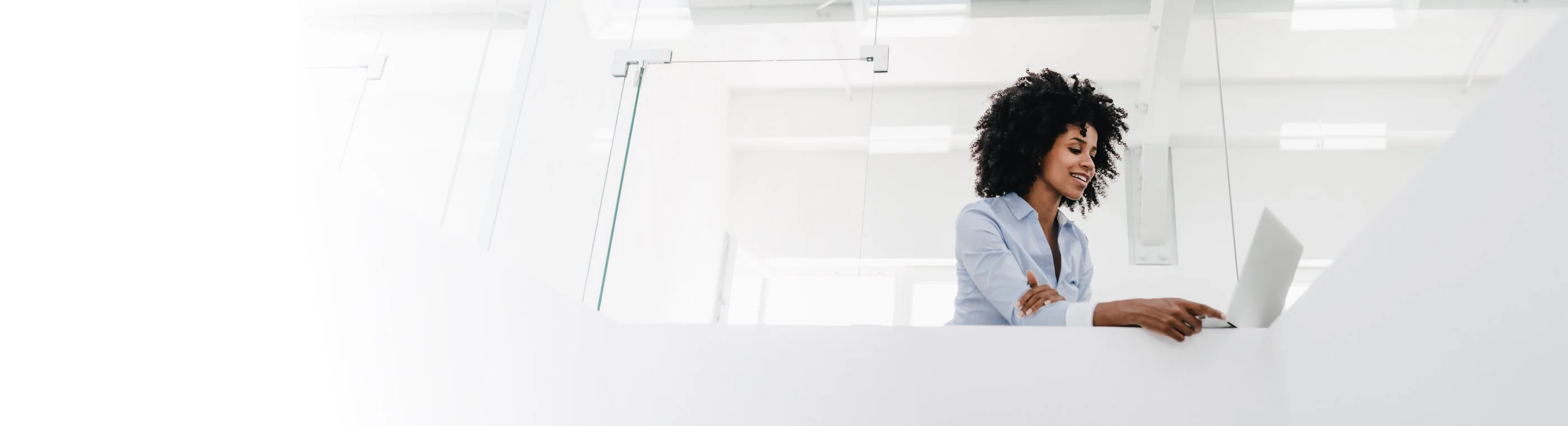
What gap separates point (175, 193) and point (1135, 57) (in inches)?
74.8

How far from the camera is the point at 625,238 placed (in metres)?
1.57

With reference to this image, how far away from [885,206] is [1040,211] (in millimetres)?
311

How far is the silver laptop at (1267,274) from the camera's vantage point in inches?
39.9

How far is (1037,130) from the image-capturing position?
190cm

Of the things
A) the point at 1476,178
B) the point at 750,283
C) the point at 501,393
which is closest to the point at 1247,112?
the point at 750,283

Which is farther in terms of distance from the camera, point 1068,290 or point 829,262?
point 829,262

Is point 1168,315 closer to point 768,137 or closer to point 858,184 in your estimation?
point 858,184

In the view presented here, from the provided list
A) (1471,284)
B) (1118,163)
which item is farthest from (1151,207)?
(1471,284)

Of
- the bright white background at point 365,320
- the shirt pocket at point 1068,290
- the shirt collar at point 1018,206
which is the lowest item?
the bright white background at point 365,320

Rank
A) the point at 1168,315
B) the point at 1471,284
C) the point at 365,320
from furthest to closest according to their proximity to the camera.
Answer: the point at 365,320 → the point at 1168,315 → the point at 1471,284

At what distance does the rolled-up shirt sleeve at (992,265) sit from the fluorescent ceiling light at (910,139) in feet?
1.47

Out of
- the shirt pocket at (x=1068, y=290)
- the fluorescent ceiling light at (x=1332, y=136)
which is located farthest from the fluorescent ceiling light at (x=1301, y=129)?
the shirt pocket at (x=1068, y=290)

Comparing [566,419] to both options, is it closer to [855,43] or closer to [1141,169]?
[855,43]

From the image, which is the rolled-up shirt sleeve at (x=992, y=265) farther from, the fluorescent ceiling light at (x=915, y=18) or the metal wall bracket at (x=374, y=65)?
the metal wall bracket at (x=374, y=65)
